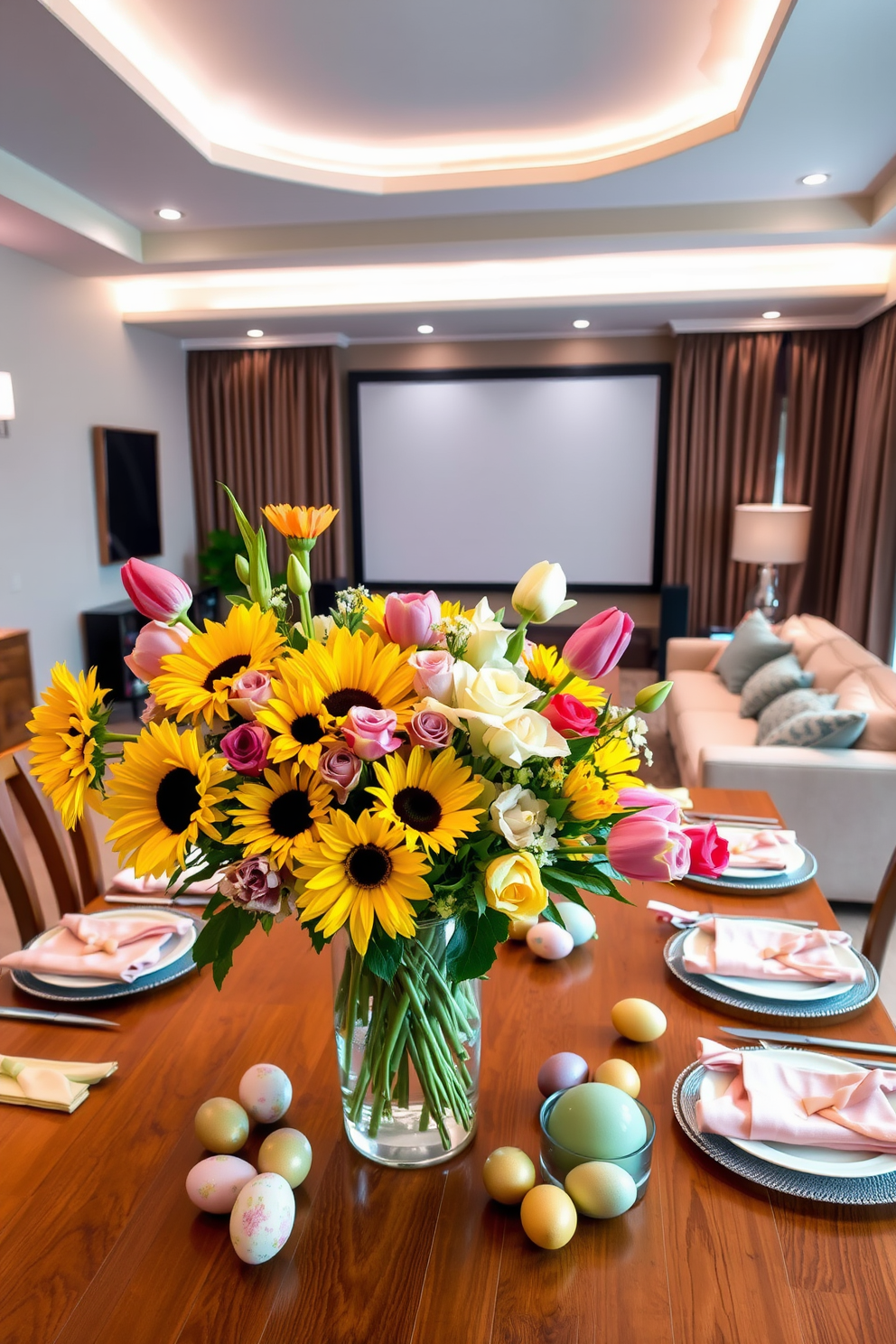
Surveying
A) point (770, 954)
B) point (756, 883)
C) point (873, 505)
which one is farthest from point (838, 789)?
point (873, 505)

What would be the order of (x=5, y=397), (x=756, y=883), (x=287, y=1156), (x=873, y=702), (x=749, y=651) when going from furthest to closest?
1. (x=749, y=651)
2. (x=5, y=397)
3. (x=873, y=702)
4. (x=756, y=883)
5. (x=287, y=1156)

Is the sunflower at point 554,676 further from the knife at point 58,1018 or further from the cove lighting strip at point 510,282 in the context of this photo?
the cove lighting strip at point 510,282

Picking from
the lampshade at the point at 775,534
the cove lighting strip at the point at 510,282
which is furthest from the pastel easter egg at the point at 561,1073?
the lampshade at the point at 775,534

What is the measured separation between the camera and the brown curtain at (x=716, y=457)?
6367 mm

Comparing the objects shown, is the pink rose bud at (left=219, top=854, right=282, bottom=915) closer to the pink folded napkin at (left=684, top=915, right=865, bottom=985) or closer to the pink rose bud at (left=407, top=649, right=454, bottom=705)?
the pink rose bud at (left=407, top=649, right=454, bottom=705)

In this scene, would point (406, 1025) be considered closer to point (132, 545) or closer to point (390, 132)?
point (390, 132)

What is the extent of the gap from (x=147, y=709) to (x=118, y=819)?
0.10 meters

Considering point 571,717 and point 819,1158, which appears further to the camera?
point 819,1158

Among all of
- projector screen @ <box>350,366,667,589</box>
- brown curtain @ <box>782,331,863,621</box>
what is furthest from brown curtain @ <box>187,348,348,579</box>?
brown curtain @ <box>782,331,863,621</box>

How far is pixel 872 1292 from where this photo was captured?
798 millimetres

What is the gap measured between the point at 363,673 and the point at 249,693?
0.31 ft

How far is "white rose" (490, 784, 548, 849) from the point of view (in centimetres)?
74

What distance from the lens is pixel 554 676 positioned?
0.89 m

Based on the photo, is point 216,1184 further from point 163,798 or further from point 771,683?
point 771,683
